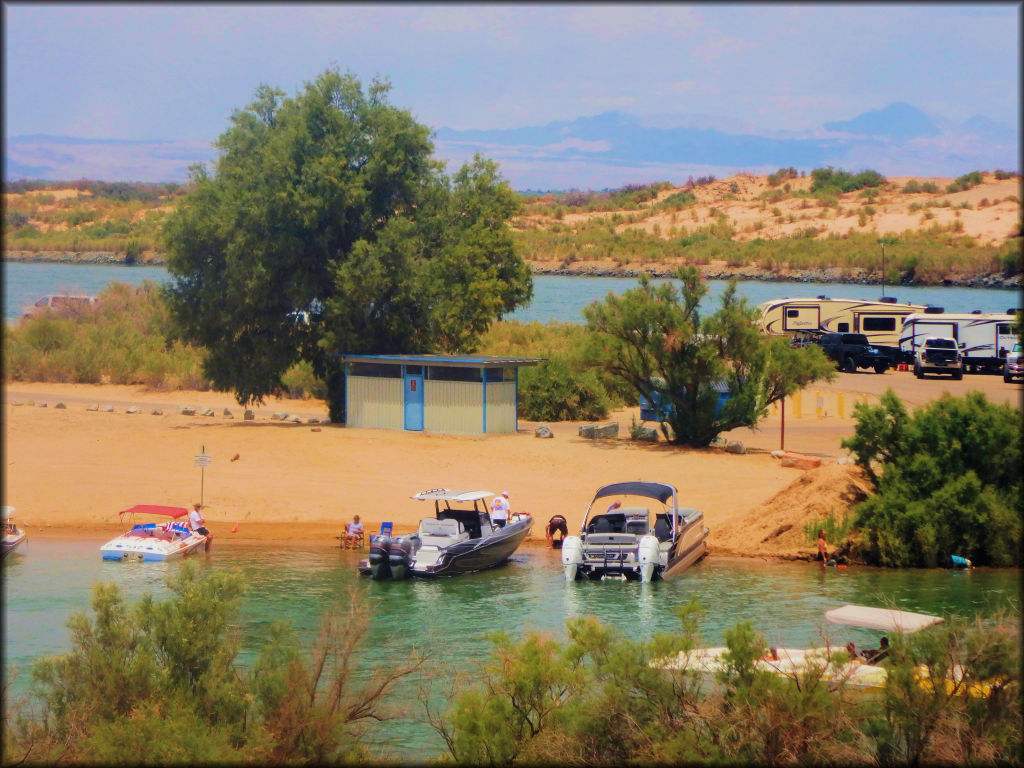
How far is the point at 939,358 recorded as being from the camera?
48406 millimetres

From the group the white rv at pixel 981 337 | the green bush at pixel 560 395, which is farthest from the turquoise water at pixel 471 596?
the white rv at pixel 981 337

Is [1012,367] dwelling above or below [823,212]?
below

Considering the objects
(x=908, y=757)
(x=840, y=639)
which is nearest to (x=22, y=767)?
(x=908, y=757)

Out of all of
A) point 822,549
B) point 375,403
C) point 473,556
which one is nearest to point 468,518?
point 473,556

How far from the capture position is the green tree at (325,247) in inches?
1416

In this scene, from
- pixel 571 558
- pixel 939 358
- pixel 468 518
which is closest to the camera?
pixel 571 558

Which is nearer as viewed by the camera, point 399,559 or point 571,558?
point 571,558

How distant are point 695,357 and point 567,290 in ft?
253

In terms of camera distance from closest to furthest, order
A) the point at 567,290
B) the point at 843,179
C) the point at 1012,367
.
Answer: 1. the point at 1012,367
2. the point at 567,290
3. the point at 843,179

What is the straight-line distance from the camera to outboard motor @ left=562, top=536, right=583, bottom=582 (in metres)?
22.7

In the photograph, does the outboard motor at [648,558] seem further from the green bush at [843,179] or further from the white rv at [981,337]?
the green bush at [843,179]

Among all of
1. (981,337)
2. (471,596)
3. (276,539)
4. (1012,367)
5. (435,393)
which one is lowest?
(471,596)

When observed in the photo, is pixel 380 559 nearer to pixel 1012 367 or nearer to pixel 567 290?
pixel 1012 367

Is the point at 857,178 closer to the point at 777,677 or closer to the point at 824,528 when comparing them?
the point at 824,528
